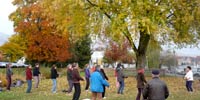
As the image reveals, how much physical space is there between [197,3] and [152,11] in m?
4.26

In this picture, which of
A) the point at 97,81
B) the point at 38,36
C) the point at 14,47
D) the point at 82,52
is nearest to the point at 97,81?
the point at 97,81

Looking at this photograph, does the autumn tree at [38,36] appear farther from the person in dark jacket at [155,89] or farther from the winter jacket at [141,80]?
the person in dark jacket at [155,89]

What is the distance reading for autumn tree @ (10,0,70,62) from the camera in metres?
60.8

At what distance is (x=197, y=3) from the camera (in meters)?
31.1

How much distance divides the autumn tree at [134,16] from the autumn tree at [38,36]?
28.9 meters

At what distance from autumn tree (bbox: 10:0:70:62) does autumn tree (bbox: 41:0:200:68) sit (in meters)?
28.9

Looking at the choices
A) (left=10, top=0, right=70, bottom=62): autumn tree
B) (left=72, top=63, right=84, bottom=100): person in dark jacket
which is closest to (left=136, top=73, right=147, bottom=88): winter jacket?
(left=72, top=63, right=84, bottom=100): person in dark jacket

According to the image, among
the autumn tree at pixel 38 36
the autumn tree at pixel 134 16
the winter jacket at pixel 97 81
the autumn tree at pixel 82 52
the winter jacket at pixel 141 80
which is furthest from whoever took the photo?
the autumn tree at pixel 82 52

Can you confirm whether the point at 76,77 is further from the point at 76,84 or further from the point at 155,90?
the point at 155,90

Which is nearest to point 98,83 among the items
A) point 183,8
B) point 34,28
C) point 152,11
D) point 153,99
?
point 153,99

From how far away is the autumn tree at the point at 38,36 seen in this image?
6084 cm

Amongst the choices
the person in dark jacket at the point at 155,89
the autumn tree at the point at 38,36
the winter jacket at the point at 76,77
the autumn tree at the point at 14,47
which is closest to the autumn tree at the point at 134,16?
the winter jacket at the point at 76,77

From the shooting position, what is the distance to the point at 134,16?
27734 mm

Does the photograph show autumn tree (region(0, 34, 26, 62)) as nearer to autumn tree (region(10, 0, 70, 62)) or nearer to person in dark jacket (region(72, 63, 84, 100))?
autumn tree (region(10, 0, 70, 62))
